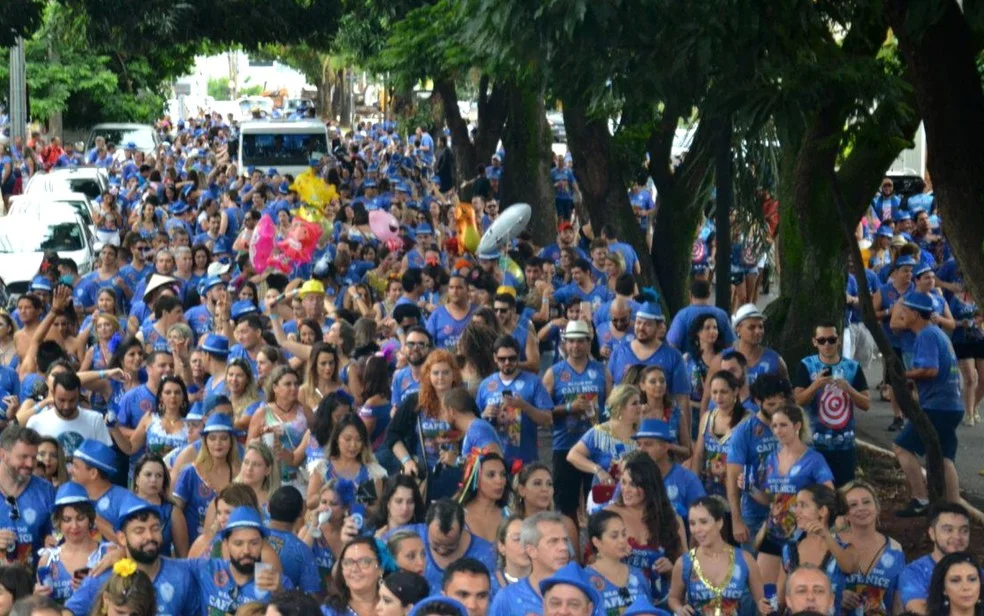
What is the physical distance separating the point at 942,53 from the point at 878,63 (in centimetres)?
170

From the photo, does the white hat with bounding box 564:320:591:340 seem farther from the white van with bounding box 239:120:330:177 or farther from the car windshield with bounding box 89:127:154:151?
the car windshield with bounding box 89:127:154:151

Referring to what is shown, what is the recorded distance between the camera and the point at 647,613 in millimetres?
7254

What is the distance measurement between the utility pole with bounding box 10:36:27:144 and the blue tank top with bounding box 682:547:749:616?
94.0ft

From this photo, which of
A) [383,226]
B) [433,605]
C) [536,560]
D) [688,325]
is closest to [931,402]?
[688,325]

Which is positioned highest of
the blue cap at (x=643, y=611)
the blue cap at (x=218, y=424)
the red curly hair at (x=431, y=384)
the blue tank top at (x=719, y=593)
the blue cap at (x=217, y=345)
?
the blue cap at (x=217, y=345)

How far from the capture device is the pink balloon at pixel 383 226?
66.3 feet

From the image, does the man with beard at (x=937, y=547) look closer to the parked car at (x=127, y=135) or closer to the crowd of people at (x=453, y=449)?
the crowd of people at (x=453, y=449)

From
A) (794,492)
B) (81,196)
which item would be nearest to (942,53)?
(794,492)

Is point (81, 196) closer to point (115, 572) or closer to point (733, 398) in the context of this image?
point (733, 398)

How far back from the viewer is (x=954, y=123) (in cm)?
985

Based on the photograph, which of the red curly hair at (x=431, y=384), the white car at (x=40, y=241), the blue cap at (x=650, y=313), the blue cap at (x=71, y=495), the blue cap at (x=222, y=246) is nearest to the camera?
the blue cap at (x=71, y=495)

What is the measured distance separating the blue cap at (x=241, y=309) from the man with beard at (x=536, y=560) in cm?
598

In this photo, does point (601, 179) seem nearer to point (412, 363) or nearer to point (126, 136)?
point (412, 363)

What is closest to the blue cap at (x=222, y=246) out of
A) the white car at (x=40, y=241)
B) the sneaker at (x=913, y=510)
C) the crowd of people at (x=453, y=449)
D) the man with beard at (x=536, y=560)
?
the white car at (x=40, y=241)
